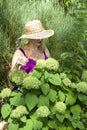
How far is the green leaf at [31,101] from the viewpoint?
101 inches

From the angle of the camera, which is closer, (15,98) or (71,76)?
(15,98)

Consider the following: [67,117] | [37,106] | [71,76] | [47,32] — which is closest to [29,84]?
[37,106]

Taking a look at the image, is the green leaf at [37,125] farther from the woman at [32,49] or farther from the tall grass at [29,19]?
the tall grass at [29,19]

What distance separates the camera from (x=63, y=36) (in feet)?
15.0

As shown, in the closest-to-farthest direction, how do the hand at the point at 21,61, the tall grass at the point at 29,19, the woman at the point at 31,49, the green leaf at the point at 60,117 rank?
the green leaf at the point at 60,117 → the hand at the point at 21,61 → the woman at the point at 31,49 → the tall grass at the point at 29,19

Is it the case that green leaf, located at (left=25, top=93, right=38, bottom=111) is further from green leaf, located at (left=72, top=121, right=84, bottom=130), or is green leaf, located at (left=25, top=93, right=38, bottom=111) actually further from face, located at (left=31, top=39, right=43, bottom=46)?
face, located at (left=31, top=39, right=43, bottom=46)

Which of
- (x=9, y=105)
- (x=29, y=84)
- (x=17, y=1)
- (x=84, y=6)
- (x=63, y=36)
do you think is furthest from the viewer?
(x=17, y=1)

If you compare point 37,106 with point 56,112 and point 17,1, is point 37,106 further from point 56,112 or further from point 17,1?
point 17,1

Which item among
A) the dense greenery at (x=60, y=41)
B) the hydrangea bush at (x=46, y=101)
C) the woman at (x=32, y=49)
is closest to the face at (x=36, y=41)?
the woman at (x=32, y=49)

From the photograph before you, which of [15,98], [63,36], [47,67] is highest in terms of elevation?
[47,67]

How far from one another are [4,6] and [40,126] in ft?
8.40

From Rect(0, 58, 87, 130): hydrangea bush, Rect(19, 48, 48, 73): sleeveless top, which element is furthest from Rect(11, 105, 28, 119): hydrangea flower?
Rect(19, 48, 48, 73): sleeveless top

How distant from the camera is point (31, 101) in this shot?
8.45 ft

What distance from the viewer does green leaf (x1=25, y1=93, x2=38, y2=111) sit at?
8.42ft
